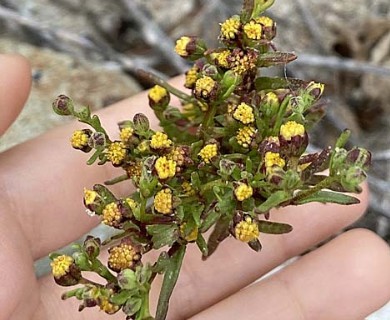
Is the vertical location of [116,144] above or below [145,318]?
above

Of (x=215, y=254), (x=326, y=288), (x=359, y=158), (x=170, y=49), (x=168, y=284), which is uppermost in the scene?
(x=170, y=49)

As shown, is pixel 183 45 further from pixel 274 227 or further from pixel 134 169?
pixel 274 227

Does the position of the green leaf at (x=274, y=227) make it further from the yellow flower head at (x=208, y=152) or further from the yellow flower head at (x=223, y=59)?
the yellow flower head at (x=223, y=59)

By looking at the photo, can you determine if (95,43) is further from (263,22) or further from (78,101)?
(263,22)

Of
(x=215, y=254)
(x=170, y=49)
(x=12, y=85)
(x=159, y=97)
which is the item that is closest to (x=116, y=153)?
(x=159, y=97)

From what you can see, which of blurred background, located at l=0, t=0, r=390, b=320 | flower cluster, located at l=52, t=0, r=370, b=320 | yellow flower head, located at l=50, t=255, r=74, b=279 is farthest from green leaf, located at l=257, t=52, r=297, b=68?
blurred background, located at l=0, t=0, r=390, b=320

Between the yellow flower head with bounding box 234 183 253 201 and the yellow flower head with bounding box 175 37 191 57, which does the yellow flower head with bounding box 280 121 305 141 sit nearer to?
the yellow flower head with bounding box 234 183 253 201

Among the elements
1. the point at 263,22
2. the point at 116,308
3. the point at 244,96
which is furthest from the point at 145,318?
the point at 263,22
